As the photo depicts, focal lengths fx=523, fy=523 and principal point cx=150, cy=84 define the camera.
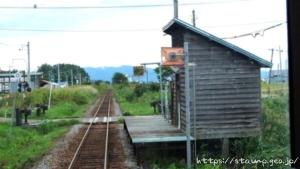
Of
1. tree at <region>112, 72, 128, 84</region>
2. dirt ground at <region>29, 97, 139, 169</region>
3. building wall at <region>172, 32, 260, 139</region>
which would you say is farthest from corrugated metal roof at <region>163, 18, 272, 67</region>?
tree at <region>112, 72, 128, 84</region>

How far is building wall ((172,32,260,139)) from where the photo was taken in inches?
584

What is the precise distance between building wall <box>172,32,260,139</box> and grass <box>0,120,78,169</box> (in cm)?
520

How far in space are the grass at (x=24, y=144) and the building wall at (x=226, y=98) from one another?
520 cm

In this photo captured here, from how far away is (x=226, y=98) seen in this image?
48.8 feet

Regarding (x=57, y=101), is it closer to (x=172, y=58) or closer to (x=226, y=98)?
(x=226, y=98)

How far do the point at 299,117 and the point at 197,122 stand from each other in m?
12.9

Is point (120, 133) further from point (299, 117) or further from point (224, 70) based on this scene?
point (299, 117)

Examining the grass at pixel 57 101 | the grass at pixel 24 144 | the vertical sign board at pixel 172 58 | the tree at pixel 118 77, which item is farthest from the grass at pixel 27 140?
the tree at pixel 118 77

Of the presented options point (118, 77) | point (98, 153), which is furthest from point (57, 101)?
point (118, 77)

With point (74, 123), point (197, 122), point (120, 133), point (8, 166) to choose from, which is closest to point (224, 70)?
point (197, 122)

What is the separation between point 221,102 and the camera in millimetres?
14891

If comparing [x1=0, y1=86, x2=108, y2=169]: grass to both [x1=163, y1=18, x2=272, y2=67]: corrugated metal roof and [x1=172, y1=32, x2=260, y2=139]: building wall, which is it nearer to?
[x1=172, y1=32, x2=260, y2=139]: building wall

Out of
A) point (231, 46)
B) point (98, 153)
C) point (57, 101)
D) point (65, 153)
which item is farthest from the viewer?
point (57, 101)

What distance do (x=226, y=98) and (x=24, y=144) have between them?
845cm
